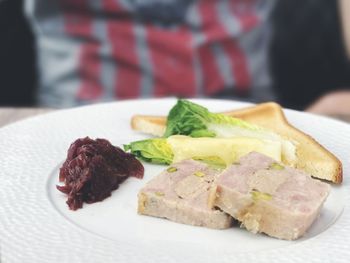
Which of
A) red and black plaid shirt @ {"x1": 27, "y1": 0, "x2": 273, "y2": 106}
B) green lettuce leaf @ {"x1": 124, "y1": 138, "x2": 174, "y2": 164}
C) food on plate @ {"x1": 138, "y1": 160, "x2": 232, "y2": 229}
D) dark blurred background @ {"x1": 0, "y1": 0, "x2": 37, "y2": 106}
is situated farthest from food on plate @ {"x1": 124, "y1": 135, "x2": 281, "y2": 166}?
dark blurred background @ {"x1": 0, "y1": 0, "x2": 37, "y2": 106}

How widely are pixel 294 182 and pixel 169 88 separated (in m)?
1.39

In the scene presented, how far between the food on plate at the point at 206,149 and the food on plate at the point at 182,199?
5.3 inches

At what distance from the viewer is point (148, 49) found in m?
2.50

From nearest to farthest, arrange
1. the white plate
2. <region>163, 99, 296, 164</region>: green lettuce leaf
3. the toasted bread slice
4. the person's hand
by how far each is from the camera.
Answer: the white plate
the toasted bread slice
<region>163, 99, 296, 164</region>: green lettuce leaf
the person's hand

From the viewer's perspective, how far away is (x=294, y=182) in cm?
121

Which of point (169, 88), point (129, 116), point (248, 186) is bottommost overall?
point (169, 88)

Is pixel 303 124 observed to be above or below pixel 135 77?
above

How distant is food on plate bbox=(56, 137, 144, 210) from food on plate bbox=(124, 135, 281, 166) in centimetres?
6

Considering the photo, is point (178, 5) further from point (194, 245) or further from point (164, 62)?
point (194, 245)

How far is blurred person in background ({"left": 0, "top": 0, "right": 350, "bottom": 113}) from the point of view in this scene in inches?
97.6

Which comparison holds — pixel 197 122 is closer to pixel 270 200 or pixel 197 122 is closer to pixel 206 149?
pixel 206 149

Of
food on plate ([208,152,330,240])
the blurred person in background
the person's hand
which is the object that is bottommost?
the person's hand

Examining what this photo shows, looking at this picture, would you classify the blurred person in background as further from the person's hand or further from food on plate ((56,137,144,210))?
food on plate ((56,137,144,210))

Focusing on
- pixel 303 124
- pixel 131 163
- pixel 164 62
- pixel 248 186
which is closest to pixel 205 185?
pixel 248 186
